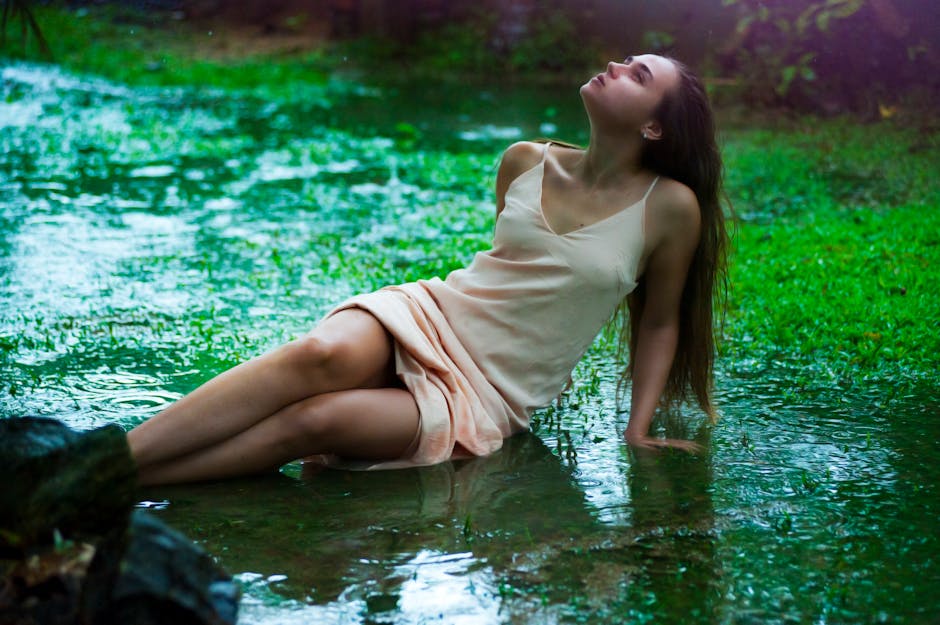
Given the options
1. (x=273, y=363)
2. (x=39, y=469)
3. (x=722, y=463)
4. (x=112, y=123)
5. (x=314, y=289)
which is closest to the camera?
(x=39, y=469)

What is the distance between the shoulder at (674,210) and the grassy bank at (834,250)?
43.0 inches

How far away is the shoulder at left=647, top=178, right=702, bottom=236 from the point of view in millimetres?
3789

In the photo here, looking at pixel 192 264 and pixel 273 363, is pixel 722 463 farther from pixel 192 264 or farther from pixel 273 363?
pixel 192 264

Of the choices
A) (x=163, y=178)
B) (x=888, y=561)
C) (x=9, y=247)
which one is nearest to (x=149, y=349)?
(x=9, y=247)

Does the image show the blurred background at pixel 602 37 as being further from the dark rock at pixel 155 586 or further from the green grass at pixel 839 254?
the dark rock at pixel 155 586

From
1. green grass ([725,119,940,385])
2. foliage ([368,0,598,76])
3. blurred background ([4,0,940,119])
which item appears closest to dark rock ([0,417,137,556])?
green grass ([725,119,940,385])

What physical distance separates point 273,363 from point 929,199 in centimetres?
598

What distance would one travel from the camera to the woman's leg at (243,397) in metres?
3.33

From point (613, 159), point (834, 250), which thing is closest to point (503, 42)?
point (834, 250)

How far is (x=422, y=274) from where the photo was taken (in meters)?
6.15

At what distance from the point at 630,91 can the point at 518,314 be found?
0.83m

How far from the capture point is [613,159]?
3902 mm

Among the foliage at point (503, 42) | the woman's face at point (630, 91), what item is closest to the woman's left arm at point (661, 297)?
the woman's face at point (630, 91)

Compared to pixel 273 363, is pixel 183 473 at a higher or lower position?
lower
